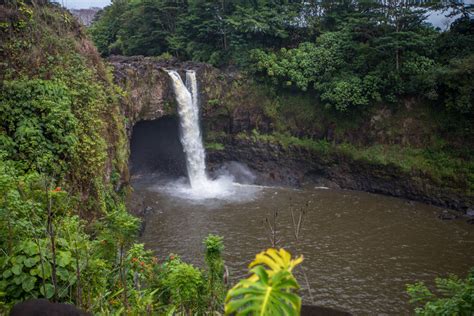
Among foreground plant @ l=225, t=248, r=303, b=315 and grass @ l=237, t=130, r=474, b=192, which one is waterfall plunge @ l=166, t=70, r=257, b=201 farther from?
foreground plant @ l=225, t=248, r=303, b=315

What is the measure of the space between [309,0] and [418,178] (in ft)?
41.6

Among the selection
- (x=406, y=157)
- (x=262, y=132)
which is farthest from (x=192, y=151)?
(x=406, y=157)

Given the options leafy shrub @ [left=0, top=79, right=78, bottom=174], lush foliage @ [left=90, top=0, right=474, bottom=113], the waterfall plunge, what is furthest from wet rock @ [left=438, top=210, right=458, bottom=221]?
leafy shrub @ [left=0, top=79, right=78, bottom=174]

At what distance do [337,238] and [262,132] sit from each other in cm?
916

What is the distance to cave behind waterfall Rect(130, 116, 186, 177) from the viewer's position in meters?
21.0

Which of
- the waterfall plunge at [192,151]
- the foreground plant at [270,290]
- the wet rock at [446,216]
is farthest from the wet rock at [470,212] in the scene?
the foreground plant at [270,290]

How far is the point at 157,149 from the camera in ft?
71.6

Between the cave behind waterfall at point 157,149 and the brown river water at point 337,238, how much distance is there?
11.1 ft

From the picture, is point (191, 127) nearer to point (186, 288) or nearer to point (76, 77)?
point (76, 77)

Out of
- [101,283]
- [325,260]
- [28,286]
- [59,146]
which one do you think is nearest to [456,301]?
[101,283]

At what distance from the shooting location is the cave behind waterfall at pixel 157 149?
826 inches

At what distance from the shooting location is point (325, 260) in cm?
1180

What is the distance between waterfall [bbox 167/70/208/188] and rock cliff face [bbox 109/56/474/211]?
47 centimetres

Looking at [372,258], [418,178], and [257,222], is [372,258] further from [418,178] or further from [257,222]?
[418,178]
